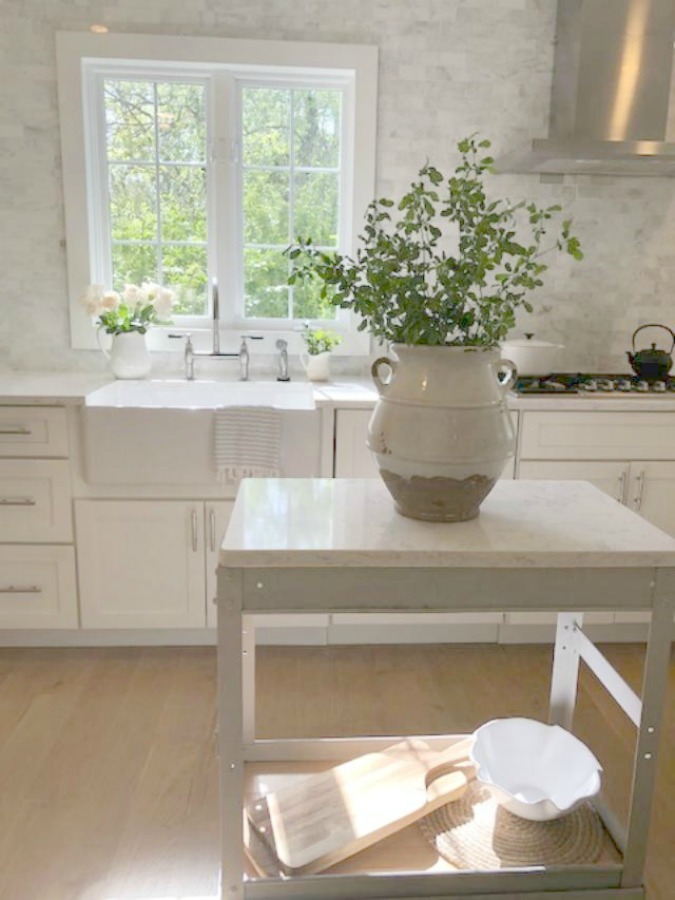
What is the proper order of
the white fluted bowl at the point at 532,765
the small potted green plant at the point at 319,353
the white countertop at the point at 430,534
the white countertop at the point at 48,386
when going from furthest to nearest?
the small potted green plant at the point at 319,353
the white countertop at the point at 48,386
the white fluted bowl at the point at 532,765
the white countertop at the point at 430,534

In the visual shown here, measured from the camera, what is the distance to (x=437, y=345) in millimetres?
1288

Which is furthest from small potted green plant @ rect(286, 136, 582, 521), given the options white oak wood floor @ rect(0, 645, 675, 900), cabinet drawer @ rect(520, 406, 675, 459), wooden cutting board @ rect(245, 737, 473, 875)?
cabinet drawer @ rect(520, 406, 675, 459)

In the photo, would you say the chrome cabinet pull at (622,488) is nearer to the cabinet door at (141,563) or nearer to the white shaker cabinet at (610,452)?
the white shaker cabinet at (610,452)

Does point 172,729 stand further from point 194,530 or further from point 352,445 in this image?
point 352,445

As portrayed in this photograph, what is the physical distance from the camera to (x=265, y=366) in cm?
326

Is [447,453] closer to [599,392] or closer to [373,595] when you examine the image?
[373,595]

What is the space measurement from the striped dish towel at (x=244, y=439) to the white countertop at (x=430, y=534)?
1.08 metres

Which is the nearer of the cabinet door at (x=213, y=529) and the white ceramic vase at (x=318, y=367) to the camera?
the cabinet door at (x=213, y=529)

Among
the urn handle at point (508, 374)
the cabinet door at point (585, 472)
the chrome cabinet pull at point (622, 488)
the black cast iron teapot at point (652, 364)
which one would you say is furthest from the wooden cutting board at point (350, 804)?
the black cast iron teapot at point (652, 364)

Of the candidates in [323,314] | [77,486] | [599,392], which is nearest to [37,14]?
[323,314]

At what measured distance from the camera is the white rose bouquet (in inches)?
117

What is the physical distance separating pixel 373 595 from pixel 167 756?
1255mm

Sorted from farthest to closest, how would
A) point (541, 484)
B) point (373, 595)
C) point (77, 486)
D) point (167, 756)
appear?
1. point (77, 486)
2. point (167, 756)
3. point (541, 484)
4. point (373, 595)

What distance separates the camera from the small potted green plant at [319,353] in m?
3.07
